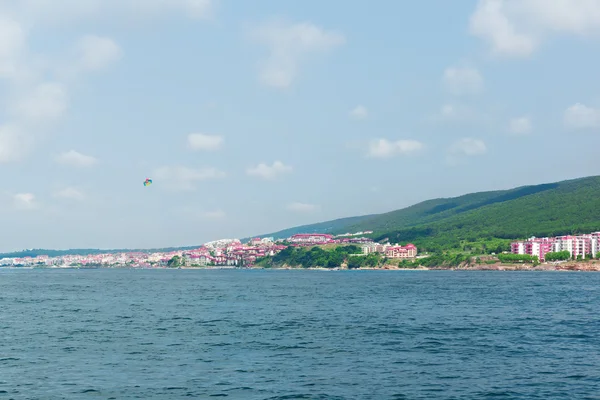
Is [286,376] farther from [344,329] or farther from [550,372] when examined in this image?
[344,329]

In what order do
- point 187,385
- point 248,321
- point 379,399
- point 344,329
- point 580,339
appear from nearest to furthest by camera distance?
point 379,399 < point 187,385 < point 580,339 < point 344,329 < point 248,321

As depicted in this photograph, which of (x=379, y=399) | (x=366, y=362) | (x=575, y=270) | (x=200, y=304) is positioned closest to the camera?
(x=379, y=399)

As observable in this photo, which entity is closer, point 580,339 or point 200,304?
point 580,339

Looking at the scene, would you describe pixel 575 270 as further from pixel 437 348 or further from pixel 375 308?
pixel 437 348

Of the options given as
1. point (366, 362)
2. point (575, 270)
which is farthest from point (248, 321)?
point (575, 270)

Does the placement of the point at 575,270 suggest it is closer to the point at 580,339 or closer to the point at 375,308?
the point at 375,308

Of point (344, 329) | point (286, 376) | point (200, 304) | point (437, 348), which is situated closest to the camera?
point (286, 376)

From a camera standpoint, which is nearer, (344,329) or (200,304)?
(344,329)

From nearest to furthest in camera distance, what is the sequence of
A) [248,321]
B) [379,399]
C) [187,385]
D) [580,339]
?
[379,399], [187,385], [580,339], [248,321]

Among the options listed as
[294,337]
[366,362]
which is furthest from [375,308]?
[366,362]
